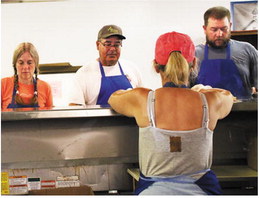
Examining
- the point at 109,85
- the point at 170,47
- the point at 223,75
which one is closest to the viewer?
the point at 170,47

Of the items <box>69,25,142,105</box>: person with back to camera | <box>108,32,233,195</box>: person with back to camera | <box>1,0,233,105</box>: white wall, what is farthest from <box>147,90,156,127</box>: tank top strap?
<box>1,0,233,105</box>: white wall

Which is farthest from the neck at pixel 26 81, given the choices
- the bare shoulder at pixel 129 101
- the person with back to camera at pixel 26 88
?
the bare shoulder at pixel 129 101

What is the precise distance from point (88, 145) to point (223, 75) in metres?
1.94

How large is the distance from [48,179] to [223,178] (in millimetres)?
896

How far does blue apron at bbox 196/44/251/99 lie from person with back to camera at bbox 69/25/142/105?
2.10ft

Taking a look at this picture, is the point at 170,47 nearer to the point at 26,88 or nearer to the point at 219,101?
the point at 219,101

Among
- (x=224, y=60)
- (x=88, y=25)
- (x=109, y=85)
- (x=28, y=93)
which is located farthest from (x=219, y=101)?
(x=88, y=25)

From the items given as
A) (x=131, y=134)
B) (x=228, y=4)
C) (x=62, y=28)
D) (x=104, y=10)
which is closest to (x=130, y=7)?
(x=104, y=10)

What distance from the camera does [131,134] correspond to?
6.38ft

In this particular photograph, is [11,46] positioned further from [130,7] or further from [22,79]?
[130,7]

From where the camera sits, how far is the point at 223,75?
3471mm

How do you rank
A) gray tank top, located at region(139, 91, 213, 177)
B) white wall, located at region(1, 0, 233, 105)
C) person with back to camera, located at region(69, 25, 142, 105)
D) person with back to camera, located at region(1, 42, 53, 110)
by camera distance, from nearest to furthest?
gray tank top, located at region(139, 91, 213, 177)
person with back to camera, located at region(69, 25, 142, 105)
person with back to camera, located at region(1, 42, 53, 110)
white wall, located at region(1, 0, 233, 105)

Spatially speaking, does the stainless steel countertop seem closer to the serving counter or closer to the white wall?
the serving counter

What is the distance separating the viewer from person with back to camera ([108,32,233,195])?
1503 mm
